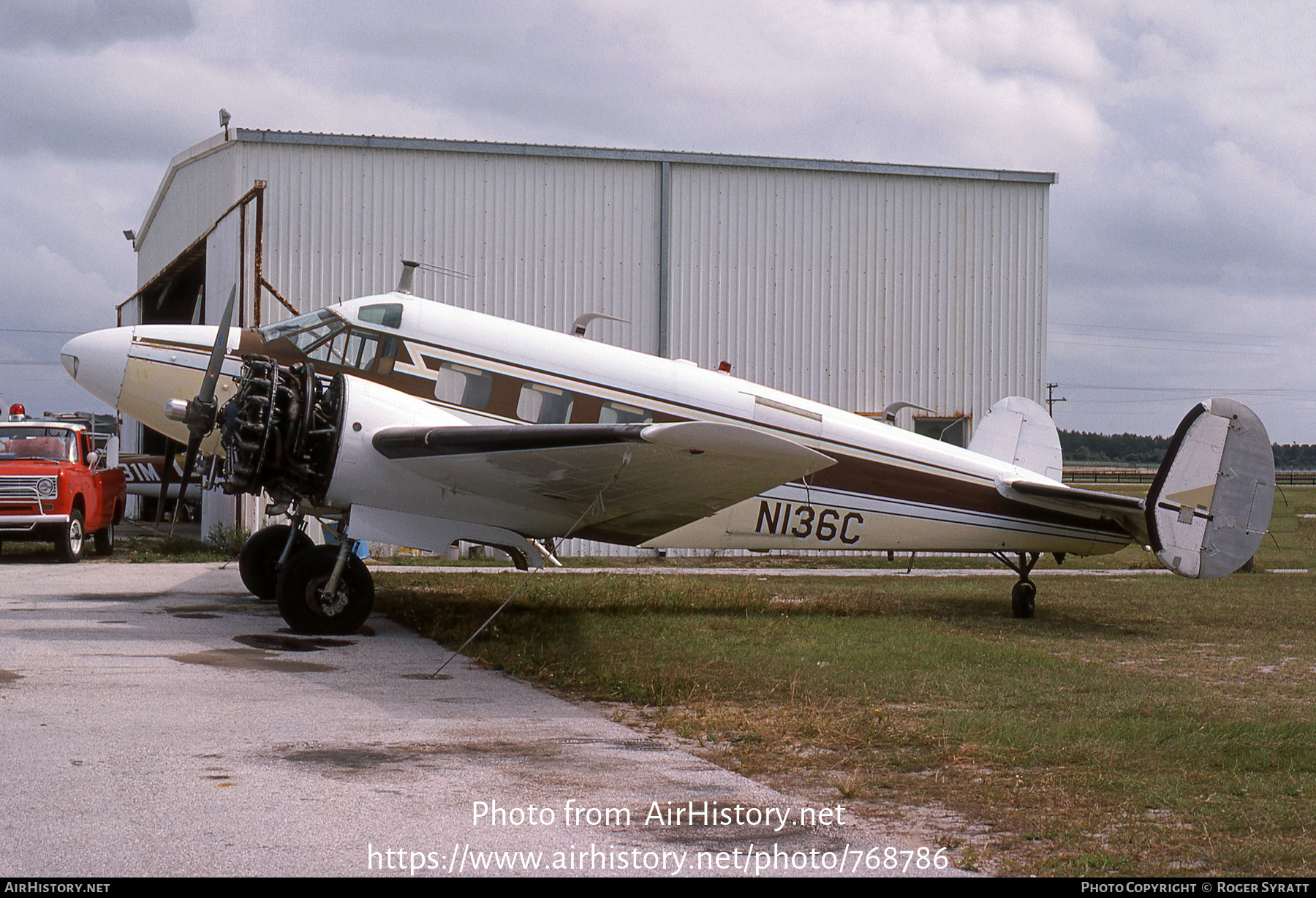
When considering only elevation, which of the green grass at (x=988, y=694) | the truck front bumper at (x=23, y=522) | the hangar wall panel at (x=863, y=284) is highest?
the hangar wall panel at (x=863, y=284)

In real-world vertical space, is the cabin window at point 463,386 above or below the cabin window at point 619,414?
above

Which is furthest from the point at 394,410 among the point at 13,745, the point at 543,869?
the point at 543,869

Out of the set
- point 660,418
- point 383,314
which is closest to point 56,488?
point 383,314

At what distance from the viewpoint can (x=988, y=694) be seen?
795 centimetres

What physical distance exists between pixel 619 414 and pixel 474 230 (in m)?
10.6

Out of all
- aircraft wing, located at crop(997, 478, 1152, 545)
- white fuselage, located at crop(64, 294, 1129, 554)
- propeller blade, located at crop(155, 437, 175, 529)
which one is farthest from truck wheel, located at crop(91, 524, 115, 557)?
aircraft wing, located at crop(997, 478, 1152, 545)

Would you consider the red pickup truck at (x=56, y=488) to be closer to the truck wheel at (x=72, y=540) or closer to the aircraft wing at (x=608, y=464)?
the truck wheel at (x=72, y=540)

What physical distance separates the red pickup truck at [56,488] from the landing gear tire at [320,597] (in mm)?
9382

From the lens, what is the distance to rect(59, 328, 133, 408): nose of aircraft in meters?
11.1

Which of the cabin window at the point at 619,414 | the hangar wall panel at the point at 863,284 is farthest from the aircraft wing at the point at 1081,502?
the hangar wall panel at the point at 863,284

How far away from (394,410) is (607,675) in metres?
3.40

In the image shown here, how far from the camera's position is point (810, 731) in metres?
6.52

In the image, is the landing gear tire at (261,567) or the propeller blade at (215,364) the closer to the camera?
the propeller blade at (215,364)

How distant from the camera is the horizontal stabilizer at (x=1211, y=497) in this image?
12.0 metres
